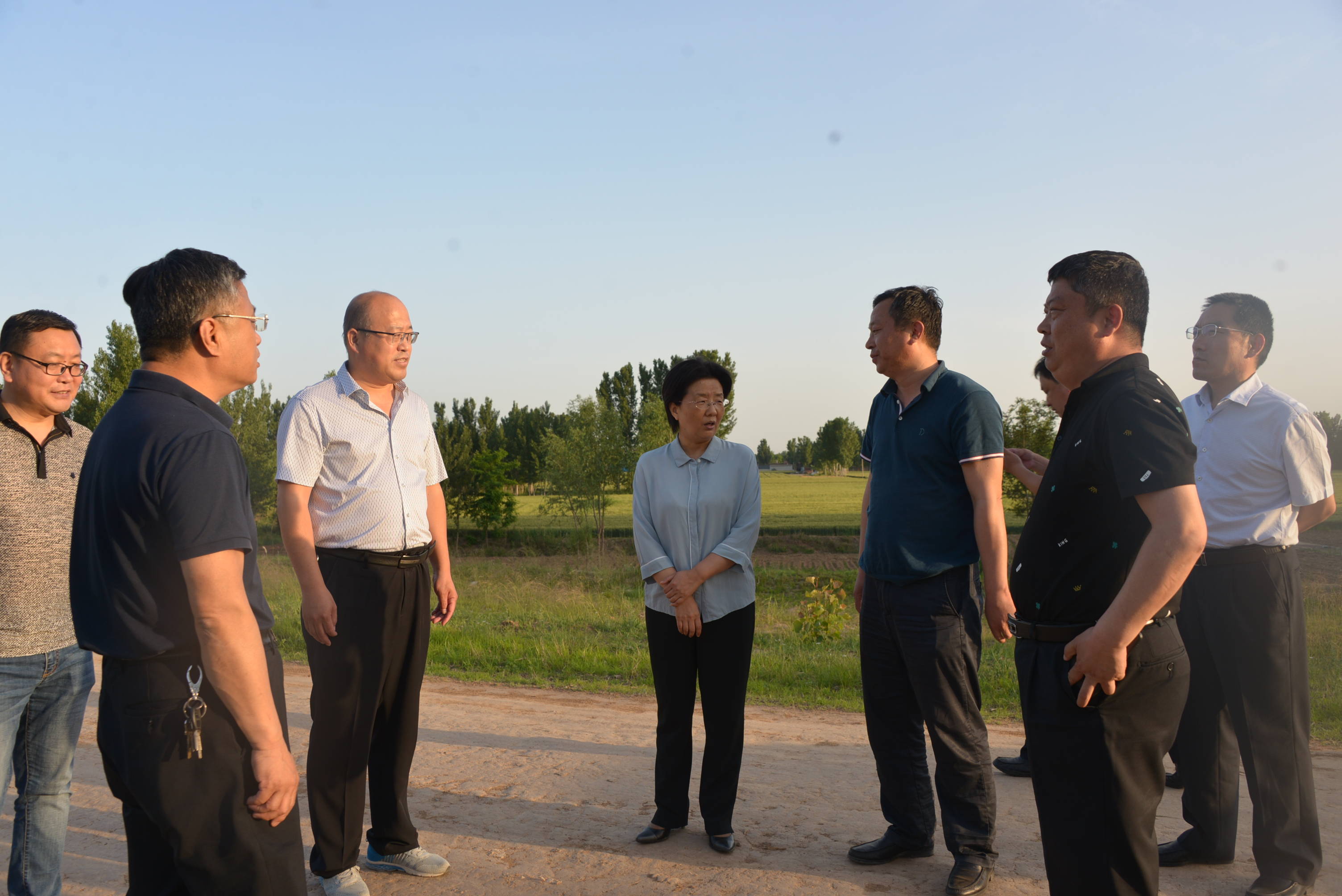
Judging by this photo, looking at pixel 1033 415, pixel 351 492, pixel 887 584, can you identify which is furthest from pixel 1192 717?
pixel 1033 415

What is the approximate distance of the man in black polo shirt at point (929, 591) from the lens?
390 cm

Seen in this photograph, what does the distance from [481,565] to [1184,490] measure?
2793cm

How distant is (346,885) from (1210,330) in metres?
4.84

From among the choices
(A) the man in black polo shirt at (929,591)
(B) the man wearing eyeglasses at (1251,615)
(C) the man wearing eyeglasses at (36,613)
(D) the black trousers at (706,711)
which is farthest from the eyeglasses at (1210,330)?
(C) the man wearing eyeglasses at (36,613)

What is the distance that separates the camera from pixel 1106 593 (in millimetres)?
2699

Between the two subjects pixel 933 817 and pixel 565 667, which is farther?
pixel 565 667

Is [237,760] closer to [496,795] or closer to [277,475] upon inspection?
[277,475]

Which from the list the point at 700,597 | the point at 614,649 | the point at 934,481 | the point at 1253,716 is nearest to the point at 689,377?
the point at 700,597

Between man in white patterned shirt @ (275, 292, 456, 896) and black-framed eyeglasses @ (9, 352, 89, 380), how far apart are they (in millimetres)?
840

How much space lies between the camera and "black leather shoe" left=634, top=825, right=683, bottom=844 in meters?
4.31

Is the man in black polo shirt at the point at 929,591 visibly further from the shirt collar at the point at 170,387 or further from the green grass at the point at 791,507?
the green grass at the point at 791,507

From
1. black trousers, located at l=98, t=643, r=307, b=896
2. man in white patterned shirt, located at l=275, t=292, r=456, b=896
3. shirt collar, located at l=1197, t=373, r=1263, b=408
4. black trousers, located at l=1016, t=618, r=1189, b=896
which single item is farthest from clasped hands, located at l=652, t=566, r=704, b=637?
shirt collar, located at l=1197, t=373, r=1263, b=408

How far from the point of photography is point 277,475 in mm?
3934

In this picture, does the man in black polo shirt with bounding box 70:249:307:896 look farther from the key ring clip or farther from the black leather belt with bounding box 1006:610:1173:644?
the black leather belt with bounding box 1006:610:1173:644
